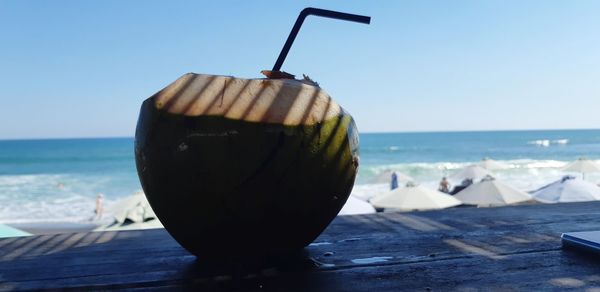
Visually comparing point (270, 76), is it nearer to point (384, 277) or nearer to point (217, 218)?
point (217, 218)

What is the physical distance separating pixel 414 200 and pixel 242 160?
8.16 m

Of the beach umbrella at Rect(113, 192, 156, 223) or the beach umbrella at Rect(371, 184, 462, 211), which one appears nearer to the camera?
the beach umbrella at Rect(113, 192, 156, 223)

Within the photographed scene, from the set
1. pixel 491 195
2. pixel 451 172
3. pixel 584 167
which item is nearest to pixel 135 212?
pixel 491 195

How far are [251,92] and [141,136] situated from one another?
260mm

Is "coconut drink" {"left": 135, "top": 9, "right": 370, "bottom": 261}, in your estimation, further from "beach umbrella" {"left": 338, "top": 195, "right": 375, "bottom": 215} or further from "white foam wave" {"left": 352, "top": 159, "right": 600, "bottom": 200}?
"white foam wave" {"left": 352, "top": 159, "right": 600, "bottom": 200}

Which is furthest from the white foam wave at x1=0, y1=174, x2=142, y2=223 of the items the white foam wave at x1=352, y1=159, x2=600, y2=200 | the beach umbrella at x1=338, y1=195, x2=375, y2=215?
the white foam wave at x1=352, y1=159, x2=600, y2=200

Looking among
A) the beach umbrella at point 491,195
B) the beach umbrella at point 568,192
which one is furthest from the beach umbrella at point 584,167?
the beach umbrella at point 491,195

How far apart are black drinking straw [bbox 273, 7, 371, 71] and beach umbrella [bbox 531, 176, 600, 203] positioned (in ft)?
27.7

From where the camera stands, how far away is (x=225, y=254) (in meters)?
1.19

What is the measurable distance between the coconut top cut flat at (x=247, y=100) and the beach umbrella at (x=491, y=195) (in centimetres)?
852

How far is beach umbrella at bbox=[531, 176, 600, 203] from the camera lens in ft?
28.4

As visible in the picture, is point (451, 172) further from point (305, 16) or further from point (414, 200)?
point (305, 16)

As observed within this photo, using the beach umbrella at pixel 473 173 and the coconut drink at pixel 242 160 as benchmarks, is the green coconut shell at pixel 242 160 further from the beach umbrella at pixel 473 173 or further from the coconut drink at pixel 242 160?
the beach umbrella at pixel 473 173

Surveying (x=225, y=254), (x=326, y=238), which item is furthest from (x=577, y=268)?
(x=225, y=254)
